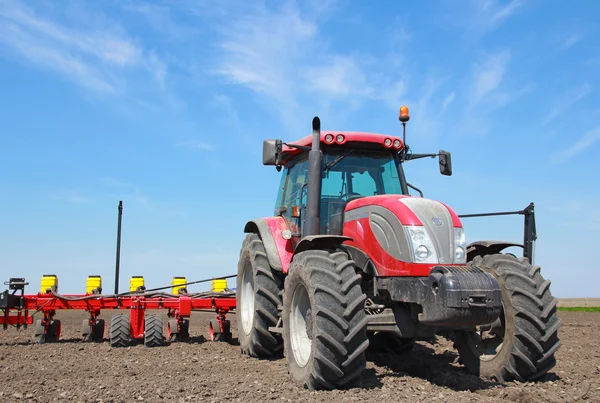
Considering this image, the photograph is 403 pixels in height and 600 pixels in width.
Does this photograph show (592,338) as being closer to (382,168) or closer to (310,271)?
(382,168)

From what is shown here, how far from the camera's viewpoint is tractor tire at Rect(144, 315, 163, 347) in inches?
383

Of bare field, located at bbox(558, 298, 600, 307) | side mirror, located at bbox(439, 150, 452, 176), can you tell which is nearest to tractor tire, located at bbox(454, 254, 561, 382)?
side mirror, located at bbox(439, 150, 452, 176)

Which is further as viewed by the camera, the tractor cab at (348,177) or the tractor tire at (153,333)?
the tractor tire at (153,333)

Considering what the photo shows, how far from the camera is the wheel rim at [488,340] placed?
618 centimetres

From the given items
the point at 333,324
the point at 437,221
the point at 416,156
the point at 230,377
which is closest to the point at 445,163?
the point at 416,156

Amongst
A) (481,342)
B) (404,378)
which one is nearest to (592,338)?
(481,342)

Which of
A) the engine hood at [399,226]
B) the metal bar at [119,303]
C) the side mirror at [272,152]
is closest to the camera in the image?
the engine hood at [399,226]

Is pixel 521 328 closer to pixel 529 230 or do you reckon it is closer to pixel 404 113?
pixel 404 113

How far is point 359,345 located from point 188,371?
100 inches

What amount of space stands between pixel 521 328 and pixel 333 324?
1.84 metres

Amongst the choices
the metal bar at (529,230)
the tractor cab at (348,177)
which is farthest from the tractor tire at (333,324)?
the metal bar at (529,230)

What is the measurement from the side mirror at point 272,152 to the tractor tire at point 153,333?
4013 millimetres

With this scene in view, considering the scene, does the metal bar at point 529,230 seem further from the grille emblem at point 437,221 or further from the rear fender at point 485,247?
the grille emblem at point 437,221

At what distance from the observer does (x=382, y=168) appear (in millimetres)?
7559
